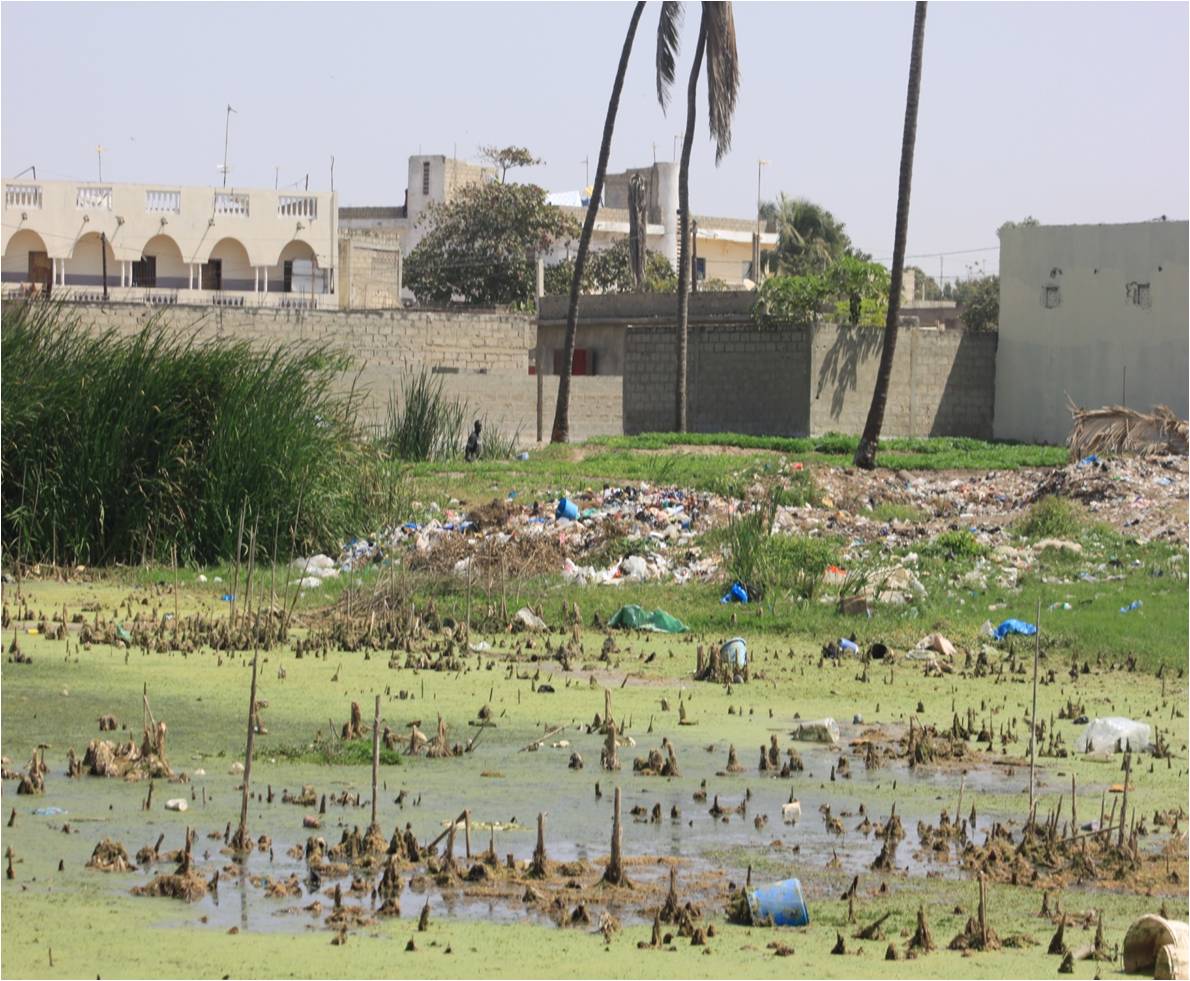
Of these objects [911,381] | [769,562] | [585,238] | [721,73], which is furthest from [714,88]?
[769,562]

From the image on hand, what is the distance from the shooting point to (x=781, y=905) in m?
5.91

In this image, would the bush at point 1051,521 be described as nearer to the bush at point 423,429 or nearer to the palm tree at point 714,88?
the bush at point 423,429

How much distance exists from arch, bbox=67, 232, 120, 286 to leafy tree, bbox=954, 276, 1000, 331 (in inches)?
924

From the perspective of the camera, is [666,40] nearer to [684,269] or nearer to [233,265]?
[684,269]

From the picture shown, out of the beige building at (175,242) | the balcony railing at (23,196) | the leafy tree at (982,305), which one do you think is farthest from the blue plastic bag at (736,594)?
the balcony railing at (23,196)

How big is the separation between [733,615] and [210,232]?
39188mm

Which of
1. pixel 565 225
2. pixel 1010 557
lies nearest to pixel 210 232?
pixel 565 225

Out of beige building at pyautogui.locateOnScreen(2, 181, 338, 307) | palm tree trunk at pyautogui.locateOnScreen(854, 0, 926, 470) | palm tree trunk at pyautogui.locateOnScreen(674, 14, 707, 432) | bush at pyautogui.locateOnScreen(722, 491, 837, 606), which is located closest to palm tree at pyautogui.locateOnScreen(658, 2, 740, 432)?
palm tree trunk at pyautogui.locateOnScreen(674, 14, 707, 432)

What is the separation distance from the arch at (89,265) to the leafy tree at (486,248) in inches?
399

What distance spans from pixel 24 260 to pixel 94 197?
8.63 feet

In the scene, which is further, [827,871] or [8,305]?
[8,305]

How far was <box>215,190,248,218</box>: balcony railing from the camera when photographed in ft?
164

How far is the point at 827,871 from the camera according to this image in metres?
6.62

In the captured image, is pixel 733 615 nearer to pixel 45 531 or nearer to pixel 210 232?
pixel 45 531
